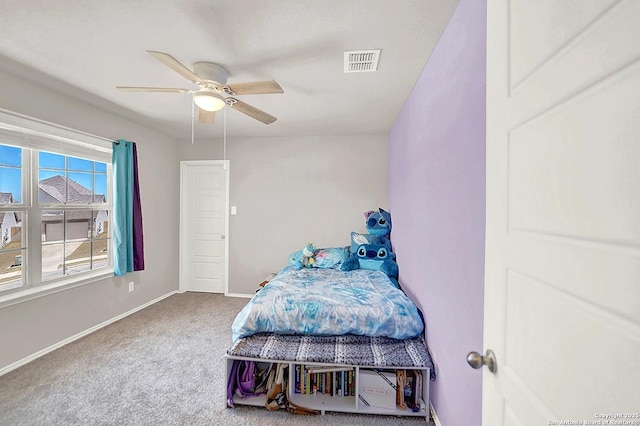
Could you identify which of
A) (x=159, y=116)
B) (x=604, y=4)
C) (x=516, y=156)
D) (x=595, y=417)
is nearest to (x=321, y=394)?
(x=595, y=417)

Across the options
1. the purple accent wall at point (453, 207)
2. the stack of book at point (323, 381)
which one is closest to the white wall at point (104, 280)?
the stack of book at point (323, 381)

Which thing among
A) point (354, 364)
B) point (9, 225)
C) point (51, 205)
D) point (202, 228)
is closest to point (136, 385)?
point (354, 364)

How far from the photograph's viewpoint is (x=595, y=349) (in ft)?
1.37

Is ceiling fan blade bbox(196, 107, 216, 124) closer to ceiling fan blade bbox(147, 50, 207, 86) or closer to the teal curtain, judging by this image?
ceiling fan blade bbox(147, 50, 207, 86)

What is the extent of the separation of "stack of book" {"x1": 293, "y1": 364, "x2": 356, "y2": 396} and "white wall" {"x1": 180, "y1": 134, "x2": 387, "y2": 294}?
6.63 feet

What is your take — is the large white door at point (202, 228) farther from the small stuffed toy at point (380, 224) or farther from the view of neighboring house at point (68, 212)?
the small stuffed toy at point (380, 224)

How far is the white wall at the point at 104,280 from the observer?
2.09 metres

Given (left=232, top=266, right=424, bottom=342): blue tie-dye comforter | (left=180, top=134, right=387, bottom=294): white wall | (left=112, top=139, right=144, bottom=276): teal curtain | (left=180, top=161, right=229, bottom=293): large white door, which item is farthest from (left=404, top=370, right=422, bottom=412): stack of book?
(left=112, top=139, right=144, bottom=276): teal curtain

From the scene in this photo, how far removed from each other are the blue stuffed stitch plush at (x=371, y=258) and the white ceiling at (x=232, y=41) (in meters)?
1.67

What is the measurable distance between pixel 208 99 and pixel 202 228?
8.76ft

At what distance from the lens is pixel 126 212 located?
3.03m

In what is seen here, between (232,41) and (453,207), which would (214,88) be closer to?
(232,41)

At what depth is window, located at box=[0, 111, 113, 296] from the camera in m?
2.16

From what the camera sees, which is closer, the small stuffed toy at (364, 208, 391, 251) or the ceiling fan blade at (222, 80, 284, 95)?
the ceiling fan blade at (222, 80, 284, 95)
